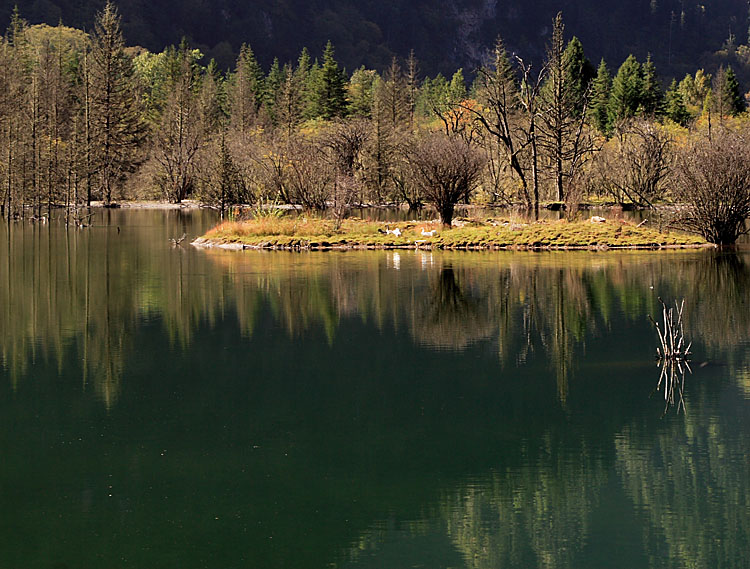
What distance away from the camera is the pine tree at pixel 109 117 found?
7881cm

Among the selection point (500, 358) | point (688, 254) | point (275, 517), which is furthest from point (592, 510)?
point (688, 254)

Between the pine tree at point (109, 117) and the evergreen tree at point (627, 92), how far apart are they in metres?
39.1

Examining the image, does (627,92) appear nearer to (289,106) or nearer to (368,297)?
(289,106)

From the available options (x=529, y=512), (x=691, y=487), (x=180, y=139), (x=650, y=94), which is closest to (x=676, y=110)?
(x=650, y=94)

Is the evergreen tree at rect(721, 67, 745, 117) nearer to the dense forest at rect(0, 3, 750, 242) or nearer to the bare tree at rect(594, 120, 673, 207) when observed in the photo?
the dense forest at rect(0, 3, 750, 242)

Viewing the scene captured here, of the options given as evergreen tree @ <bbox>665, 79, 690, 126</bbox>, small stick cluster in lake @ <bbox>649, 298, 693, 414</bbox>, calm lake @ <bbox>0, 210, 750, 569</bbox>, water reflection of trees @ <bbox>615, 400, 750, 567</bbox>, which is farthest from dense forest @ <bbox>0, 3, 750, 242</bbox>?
water reflection of trees @ <bbox>615, 400, 750, 567</bbox>

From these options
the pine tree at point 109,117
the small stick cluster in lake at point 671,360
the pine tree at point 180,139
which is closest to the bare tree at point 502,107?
the pine tree at point 180,139

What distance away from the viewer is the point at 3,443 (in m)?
11.0

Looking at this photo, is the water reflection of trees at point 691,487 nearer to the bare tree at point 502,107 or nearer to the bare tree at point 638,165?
the bare tree at point 502,107

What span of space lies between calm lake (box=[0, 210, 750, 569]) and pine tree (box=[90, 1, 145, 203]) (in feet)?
193

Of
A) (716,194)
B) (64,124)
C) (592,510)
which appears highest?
(64,124)

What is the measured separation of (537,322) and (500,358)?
11.1ft

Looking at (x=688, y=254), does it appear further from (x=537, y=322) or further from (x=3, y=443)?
(x=3, y=443)

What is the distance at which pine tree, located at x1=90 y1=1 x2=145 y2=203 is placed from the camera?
78.8 meters
